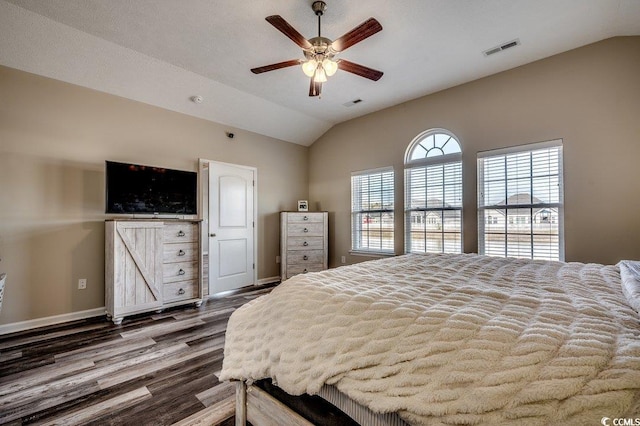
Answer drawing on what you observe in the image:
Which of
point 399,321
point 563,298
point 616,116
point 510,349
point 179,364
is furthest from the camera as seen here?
point 616,116

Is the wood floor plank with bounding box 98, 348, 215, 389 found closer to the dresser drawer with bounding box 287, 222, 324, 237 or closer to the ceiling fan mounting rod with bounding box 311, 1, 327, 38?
the dresser drawer with bounding box 287, 222, 324, 237

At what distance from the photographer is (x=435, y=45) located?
303 cm

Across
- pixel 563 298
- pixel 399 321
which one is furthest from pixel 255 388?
pixel 563 298

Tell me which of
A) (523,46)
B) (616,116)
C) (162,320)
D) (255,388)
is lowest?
(162,320)

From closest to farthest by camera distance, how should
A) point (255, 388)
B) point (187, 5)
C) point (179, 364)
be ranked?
1. point (255, 388)
2. point (179, 364)
3. point (187, 5)

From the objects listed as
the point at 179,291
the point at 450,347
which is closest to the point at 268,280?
the point at 179,291

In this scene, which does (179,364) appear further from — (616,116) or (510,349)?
(616,116)

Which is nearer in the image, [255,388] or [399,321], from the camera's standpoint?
[399,321]

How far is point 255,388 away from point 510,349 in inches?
44.6

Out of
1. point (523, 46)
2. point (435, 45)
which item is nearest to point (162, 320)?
point (435, 45)

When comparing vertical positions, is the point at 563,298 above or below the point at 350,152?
below

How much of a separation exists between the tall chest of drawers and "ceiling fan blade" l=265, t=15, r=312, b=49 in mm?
3119

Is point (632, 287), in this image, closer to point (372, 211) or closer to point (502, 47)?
point (502, 47)

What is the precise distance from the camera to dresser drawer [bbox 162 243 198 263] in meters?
3.57
